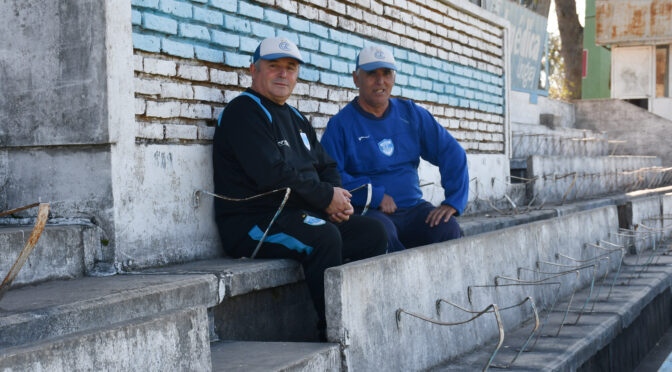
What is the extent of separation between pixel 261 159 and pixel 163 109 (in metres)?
0.71

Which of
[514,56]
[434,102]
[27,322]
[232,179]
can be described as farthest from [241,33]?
[514,56]

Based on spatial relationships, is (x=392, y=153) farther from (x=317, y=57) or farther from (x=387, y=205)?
(x=317, y=57)

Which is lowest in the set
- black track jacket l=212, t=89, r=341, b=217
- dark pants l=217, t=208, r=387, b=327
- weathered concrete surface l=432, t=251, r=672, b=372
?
weathered concrete surface l=432, t=251, r=672, b=372

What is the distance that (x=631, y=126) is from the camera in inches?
806

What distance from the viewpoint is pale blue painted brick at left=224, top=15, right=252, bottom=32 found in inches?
221

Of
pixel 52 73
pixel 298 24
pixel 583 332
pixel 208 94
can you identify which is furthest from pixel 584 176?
pixel 52 73

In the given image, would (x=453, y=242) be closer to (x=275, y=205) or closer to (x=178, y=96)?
(x=275, y=205)

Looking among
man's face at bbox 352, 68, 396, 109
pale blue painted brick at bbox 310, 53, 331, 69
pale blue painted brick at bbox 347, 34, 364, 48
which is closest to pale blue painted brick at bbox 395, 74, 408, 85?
pale blue painted brick at bbox 347, 34, 364, 48

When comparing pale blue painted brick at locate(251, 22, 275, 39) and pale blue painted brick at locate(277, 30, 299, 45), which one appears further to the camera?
pale blue painted brick at locate(277, 30, 299, 45)

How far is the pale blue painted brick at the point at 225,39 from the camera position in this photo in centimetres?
549

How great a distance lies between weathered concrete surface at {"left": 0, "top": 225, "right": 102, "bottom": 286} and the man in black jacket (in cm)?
85

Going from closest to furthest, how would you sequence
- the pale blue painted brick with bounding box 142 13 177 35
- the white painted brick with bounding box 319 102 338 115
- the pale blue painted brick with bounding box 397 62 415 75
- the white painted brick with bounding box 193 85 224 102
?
1. the pale blue painted brick with bounding box 142 13 177 35
2. the white painted brick with bounding box 193 85 224 102
3. the white painted brick with bounding box 319 102 338 115
4. the pale blue painted brick with bounding box 397 62 415 75

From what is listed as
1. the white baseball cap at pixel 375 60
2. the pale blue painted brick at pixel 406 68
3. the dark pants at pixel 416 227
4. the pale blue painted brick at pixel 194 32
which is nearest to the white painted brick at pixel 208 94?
the pale blue painted brick at pixel 194 32

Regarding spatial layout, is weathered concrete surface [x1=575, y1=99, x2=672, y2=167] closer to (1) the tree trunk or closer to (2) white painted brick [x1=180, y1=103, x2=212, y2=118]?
(1) the tree trunk
